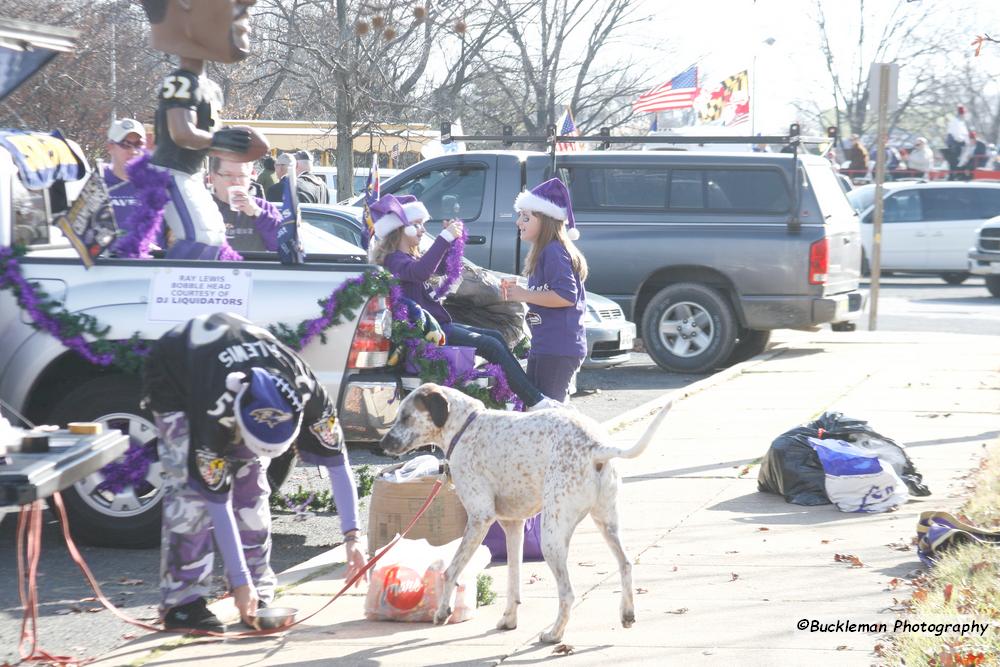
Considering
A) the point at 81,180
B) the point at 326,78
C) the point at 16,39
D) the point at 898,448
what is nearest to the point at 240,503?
the point at 16,39

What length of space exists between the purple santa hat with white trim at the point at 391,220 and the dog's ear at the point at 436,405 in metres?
2.69

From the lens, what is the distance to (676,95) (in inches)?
995

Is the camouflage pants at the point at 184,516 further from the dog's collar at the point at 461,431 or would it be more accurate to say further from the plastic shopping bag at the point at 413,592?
the dog's collar at the point at 461,431

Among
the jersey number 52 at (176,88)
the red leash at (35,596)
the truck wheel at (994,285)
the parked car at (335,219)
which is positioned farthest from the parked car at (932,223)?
the red leash at (35,596)

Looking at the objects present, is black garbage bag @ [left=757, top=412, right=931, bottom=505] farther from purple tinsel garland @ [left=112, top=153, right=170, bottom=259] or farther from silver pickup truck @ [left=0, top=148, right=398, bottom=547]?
purple tinsel garland @ [left=112, top=153, right=170, bottom=259]

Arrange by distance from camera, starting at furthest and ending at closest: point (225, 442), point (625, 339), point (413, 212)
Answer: point (625, 339) < point (413, 212) < point (225, 442)

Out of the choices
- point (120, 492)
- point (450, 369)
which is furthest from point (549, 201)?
point (120, 492)

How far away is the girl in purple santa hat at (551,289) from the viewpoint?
23.8 ft

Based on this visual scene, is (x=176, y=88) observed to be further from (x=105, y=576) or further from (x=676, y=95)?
(x=676, y=95)

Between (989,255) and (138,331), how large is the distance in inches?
754

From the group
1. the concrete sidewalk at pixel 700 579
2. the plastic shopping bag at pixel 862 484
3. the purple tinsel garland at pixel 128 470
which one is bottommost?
the concrete sidewalk at pixel 700 579

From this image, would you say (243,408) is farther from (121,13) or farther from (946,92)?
(946,92)

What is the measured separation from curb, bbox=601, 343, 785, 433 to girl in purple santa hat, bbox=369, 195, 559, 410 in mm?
1301

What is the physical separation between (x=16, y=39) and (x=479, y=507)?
2738 mm
